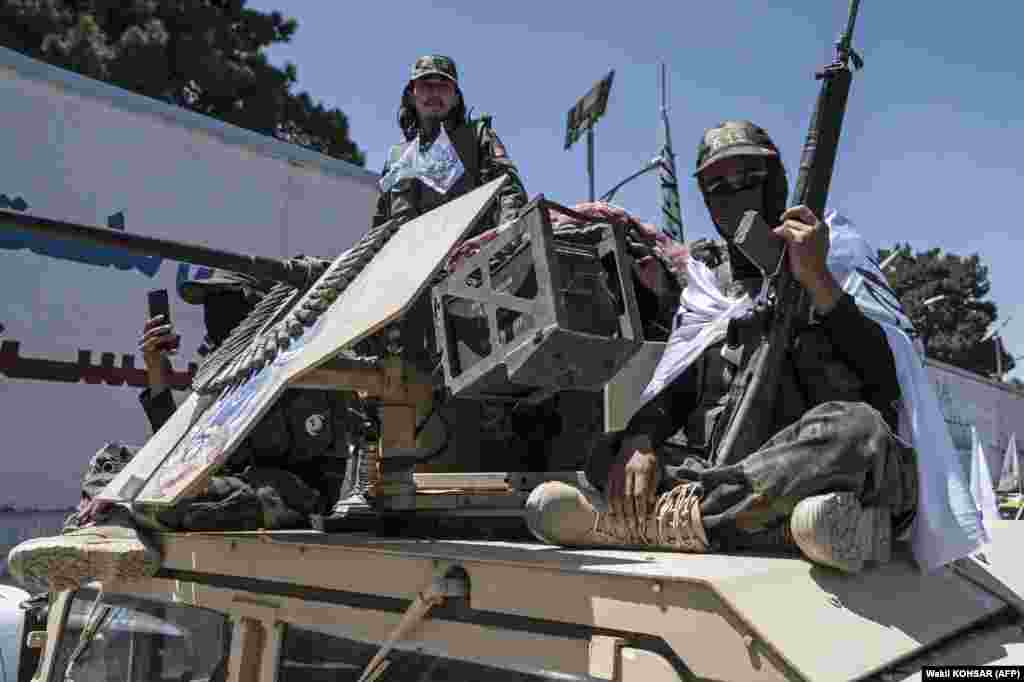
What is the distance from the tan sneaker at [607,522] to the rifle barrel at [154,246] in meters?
1.38

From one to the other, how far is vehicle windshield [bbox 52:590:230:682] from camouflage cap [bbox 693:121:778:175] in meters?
1.58

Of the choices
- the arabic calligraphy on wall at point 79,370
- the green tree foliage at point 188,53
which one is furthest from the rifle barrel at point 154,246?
the green tree foliage at point 188,53

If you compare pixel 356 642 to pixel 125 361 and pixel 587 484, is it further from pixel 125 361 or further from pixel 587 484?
pixel 125 361

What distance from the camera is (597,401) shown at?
2.78m

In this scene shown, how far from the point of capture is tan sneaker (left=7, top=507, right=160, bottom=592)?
241cm

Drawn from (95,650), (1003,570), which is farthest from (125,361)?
(1003,570)

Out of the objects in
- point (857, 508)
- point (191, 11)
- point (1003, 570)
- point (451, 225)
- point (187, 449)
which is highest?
point (191, 11)

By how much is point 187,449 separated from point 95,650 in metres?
0.65

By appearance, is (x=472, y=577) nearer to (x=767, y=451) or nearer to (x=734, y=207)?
(x=767, y=451)

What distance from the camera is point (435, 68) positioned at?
330 cm

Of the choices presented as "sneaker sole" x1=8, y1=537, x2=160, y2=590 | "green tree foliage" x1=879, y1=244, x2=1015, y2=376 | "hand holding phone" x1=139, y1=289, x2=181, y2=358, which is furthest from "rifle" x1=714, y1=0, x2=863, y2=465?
"green tree foliage" x1=879, y1=244, x2=1015, y2=376

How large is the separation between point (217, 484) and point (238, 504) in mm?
85

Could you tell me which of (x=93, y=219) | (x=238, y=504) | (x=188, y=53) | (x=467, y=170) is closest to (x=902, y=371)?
(x=467, y=170)

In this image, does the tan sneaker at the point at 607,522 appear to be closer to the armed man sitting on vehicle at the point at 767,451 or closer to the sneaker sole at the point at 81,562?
the armed man sitting on vehicle at the point at 767,451
